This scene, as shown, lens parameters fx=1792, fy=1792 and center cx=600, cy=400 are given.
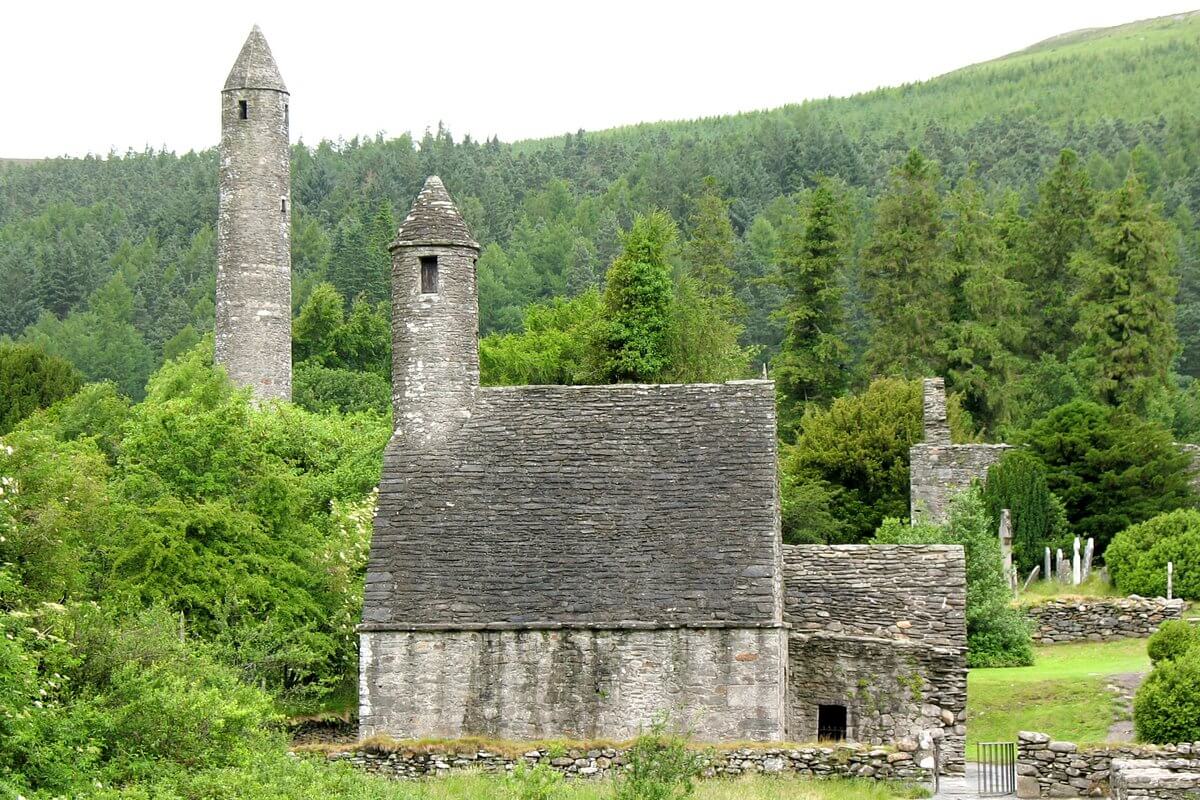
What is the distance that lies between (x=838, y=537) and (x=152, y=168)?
15905 cm

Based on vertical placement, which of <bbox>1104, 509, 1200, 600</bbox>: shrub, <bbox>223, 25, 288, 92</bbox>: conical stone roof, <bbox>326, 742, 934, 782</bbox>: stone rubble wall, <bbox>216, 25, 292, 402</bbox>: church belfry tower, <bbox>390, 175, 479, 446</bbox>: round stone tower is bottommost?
<bbox>326, 742, 934, 782</bbox>: stone rubble wall

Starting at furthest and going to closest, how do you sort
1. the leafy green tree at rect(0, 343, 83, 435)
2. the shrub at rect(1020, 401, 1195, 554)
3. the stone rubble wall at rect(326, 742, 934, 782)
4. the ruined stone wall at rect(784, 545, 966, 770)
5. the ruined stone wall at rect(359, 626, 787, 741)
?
1. the leafy green tree at rect(0, 343, 83, 435)
2. the shrub at rect(1020, 401, 1195, 554)
3. the ruined stone wall at rect(784, 545, 966, 770)
4. the ruined stone wall at rect(359, 626, 787, 741)
5. the stone rubble wall at rect(326, 742, 934, 782)

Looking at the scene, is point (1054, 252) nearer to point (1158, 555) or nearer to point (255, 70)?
point (255, 70)

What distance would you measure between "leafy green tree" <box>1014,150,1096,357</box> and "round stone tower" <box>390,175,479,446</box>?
176 ft

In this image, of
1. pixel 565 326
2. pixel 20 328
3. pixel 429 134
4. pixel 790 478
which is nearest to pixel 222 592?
pixel 790 478

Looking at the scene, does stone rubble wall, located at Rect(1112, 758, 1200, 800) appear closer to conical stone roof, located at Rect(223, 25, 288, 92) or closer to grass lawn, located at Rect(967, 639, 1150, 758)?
grass lawn, located at Rect(967, 639, 1150, 758)

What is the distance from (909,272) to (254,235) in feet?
93.8

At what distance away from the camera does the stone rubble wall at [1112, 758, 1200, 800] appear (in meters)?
20.4

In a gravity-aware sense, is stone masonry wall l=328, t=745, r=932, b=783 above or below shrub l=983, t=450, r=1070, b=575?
below

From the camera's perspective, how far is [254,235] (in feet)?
186

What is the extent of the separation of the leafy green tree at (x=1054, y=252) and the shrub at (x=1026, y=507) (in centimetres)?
3456

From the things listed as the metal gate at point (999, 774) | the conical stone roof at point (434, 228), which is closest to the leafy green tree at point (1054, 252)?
the conical stone roof at point (434, 228)

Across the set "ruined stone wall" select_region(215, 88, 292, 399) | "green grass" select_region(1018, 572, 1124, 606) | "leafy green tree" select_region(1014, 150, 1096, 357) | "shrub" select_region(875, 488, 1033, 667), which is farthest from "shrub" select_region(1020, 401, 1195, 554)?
"leafy green tree" select_region(1014, 150, 1096, 357)

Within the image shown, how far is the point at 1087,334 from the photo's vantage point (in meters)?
64.1
